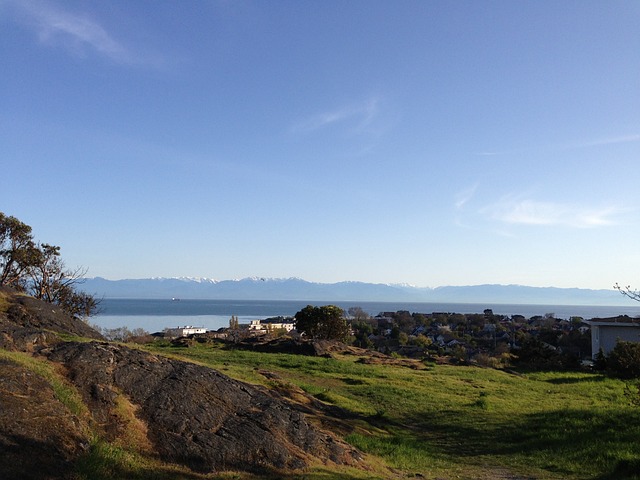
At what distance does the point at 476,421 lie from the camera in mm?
18203

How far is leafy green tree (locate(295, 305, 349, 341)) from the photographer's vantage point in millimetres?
48844

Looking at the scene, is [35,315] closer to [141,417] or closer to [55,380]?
[55,380]

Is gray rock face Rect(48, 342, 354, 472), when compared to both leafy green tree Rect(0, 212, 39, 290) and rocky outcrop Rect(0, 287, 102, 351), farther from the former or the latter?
leafy green tree Rect(0, 212, 39, 290)

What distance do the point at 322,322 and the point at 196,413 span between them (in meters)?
38.6

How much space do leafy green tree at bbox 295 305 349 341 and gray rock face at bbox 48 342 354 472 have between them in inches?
1410

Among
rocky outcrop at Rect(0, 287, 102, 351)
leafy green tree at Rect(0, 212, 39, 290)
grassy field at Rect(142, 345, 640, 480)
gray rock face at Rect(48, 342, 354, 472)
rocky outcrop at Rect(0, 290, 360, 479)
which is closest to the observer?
rocky outcrop at Rect(0, 290, 360, 479)

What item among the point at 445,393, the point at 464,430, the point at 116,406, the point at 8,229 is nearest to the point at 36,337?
the point at 116,406

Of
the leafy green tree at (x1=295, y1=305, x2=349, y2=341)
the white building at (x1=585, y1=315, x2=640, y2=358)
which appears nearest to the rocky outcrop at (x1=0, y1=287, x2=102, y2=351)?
the leafy green tree at (x1=295, y1=305, x2=349, y2=341)

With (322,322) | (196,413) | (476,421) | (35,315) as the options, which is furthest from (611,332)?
(196,413)

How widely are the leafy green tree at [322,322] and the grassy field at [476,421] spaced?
18.7 meters

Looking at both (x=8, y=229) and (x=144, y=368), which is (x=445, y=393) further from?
(x=8, y=229)

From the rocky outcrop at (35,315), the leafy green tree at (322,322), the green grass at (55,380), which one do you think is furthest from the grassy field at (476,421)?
the leafy green tree at (322,322)

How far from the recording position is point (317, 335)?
49.6 metres

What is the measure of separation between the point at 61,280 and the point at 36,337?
35.1 meters
